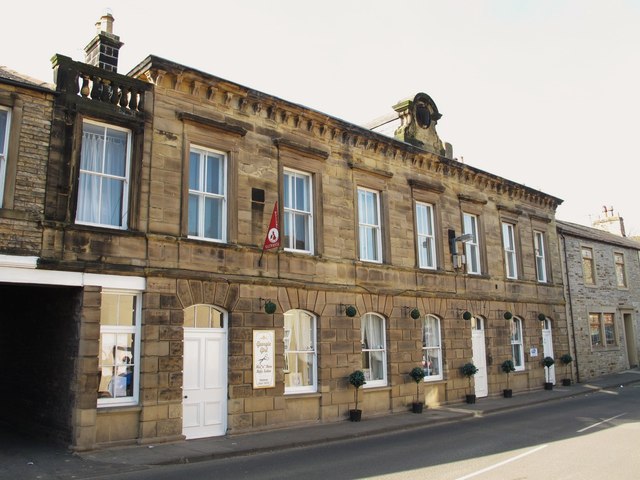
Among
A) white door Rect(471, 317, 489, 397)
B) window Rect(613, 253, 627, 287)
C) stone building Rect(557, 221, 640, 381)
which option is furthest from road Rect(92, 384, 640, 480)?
window Rect(613, 253, 627, 287)

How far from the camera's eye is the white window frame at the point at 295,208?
14.8 metres

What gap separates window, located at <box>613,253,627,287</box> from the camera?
29812mm

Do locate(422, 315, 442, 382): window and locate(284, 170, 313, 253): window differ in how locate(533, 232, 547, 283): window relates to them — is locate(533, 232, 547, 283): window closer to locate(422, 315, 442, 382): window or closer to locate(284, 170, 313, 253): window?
locate(422, 315, 442, 382): window

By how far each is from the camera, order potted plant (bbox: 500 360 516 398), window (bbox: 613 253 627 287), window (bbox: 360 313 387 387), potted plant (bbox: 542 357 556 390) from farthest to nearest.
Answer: window (bbox: 613 253 627 287), potted plant (bbox: 542 357 556 390), potted plant (bbox: 500 360 516 398), window (bbox: 360 313 387 387)

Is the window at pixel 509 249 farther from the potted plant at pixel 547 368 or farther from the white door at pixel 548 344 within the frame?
the potted plant at pixel 547 368

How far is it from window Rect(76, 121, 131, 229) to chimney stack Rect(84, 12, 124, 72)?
180 cm

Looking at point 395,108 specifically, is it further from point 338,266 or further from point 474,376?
point 474,376

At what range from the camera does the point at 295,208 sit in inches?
595

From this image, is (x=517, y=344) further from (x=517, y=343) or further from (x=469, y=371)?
(x=469, y=371)

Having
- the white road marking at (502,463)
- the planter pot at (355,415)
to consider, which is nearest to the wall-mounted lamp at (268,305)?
the planter pot at (355,415)

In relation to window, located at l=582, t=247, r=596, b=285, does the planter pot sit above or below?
below

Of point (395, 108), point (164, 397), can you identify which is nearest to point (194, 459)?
point (164, 397)

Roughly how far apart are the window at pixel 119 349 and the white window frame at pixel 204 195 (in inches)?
84.9

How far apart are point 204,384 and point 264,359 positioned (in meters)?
1.57
